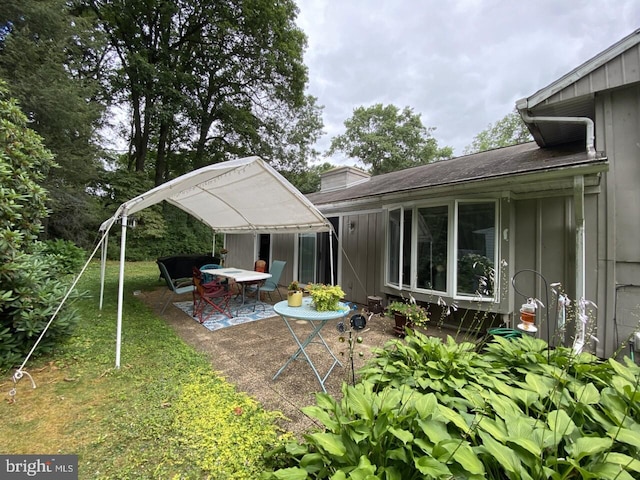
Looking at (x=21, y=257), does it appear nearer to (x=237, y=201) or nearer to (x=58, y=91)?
(x=237, y=201)

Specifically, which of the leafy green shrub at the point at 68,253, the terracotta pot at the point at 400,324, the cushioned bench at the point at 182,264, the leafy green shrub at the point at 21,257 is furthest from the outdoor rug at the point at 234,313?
the leafy green shrub at the point at 68,253

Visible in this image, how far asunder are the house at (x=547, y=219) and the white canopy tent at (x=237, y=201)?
67.3 inches

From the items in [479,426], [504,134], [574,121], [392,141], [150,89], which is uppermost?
[504,134]

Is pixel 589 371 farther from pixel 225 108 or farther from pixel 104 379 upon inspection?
pixel 225 108

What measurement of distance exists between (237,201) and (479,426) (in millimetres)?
5778

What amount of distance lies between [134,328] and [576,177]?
659cm

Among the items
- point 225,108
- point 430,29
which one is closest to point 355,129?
point 225,108

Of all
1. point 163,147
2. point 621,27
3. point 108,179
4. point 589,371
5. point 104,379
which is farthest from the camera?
point 163,147

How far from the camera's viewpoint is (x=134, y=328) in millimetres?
4391

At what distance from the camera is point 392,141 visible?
72.5ft

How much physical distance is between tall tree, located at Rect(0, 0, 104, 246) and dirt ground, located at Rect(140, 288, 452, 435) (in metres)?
7.93

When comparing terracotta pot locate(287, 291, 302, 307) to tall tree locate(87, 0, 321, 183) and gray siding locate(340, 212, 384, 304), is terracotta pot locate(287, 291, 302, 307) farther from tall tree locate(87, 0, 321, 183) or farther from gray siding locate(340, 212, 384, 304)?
tall tree locate(87, 0, 321, 183)

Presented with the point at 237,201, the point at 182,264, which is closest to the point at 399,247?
the point at 237,201

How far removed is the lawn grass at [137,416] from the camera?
177cm
